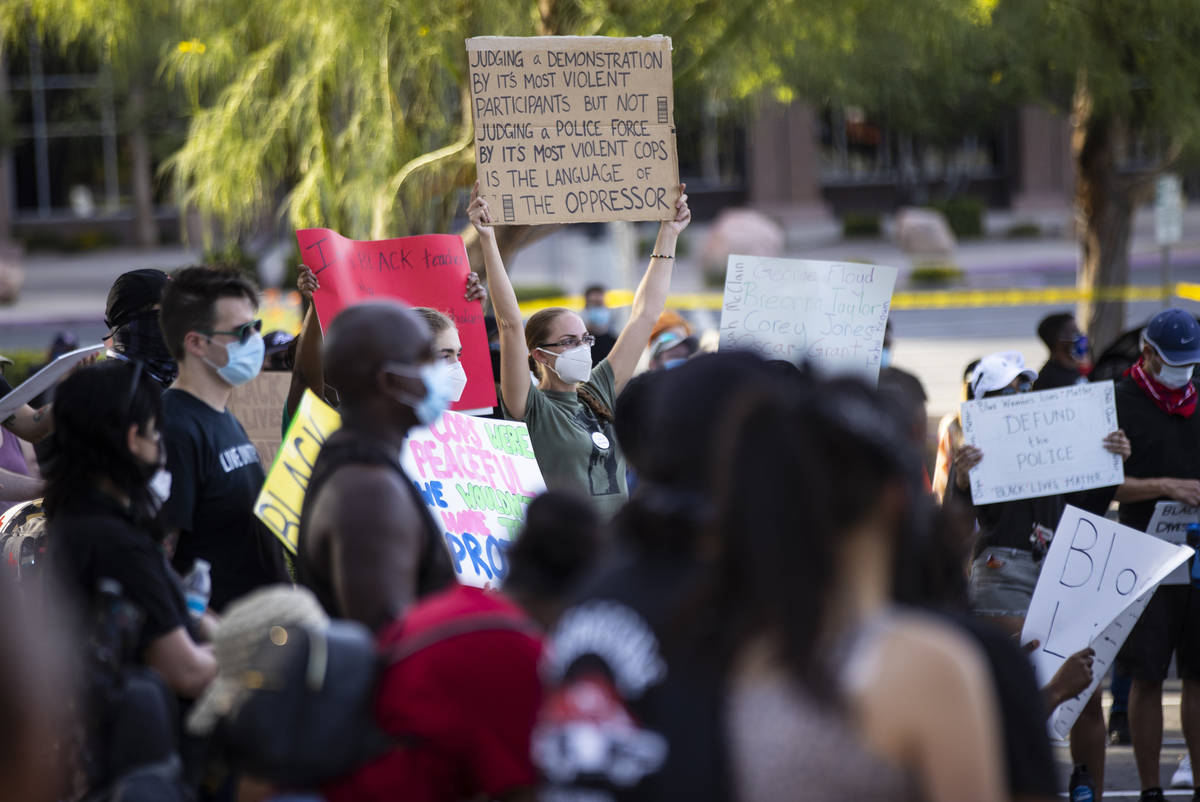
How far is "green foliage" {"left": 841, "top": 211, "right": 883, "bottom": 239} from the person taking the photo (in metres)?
36.2

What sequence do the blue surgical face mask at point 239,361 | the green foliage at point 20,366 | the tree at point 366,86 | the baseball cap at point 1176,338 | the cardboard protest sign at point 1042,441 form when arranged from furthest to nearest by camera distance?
the green foliage at point 20,366 < the tree at point 366,86 < the baseball cap at point 1176,338 < the cardboard protest sign at point 1042,441 < the blue surgical face mask at point 239,361

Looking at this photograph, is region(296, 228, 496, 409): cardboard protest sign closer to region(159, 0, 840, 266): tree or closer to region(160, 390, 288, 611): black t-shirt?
region(160, 390, 288, 611): black t-shirt

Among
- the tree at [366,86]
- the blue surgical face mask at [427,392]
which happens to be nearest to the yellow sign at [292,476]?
the blue surgical face mask at [427,392]

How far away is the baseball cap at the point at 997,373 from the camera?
18.8ft

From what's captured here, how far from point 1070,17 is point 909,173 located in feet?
109

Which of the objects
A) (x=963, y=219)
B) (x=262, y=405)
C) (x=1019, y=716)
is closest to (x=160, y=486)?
(x=1019, y=716)

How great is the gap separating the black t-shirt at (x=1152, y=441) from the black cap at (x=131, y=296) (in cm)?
396

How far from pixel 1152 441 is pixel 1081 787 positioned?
60.3 inches

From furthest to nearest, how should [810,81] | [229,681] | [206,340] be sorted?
1. [810,81]
2. [206,340]
3. [229,681]

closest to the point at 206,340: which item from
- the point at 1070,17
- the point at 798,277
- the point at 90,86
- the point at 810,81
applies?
the point at 798,277

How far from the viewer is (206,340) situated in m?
3.82

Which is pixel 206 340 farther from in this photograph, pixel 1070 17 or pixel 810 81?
pixel 810 81

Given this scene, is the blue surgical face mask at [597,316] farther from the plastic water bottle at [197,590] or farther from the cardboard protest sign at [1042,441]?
the plastic water bottle at [197,590]

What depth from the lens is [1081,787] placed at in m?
5.04
